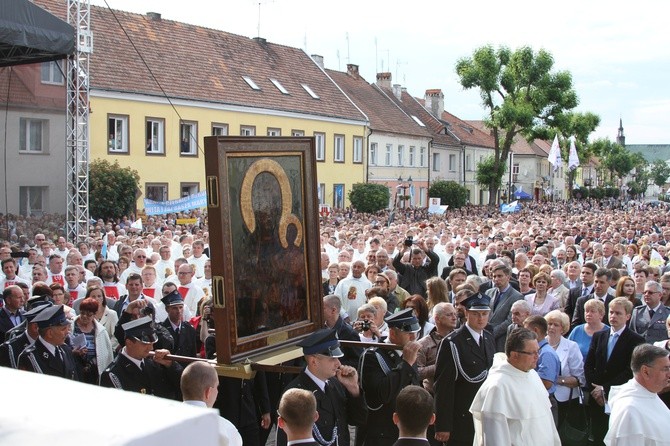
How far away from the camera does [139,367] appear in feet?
21.1

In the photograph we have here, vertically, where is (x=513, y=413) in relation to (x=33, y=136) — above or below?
below

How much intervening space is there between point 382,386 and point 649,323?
406 cm

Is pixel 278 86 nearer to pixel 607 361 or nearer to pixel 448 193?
pixel 448 193

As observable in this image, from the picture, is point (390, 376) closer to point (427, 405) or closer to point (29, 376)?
point (427, 405)

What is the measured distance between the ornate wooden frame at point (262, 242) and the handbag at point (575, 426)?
340 cm

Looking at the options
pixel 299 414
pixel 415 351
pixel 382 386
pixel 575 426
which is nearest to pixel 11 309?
pixel 382 386

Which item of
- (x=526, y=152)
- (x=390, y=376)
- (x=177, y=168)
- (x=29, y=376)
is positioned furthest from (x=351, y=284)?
(x=526, y=152)

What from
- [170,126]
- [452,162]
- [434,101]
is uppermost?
[434,101]

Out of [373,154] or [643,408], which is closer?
[643,408]

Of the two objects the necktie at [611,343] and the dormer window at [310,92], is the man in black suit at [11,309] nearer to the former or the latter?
the necktie at [611,343]

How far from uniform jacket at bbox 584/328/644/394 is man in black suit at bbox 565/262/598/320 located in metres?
2.69

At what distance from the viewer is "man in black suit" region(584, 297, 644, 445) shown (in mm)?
7656

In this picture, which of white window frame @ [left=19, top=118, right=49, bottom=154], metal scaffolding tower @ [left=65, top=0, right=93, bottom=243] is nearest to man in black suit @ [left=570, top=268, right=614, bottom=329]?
white window frame @ [left=19, top=118, right=49, bottom=154]

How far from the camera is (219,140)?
183 inches
